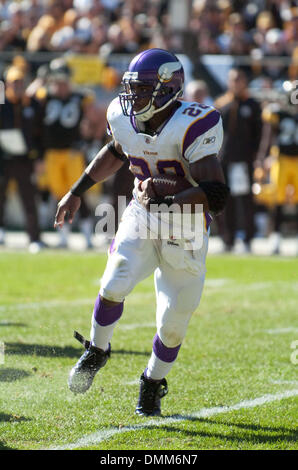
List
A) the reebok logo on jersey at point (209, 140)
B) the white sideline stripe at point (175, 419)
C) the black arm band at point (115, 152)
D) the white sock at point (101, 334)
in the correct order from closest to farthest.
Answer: the white sideline stripe at point (175, 419) → the reebok logo on jersey at point (209, 140) → the white sock at point (101, 334) → the black arm band at point (115, 152)

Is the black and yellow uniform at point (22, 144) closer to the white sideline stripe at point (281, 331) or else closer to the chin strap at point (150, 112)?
the white sideline stripe at point (281, 331)

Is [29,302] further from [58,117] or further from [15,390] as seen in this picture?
[58,117]

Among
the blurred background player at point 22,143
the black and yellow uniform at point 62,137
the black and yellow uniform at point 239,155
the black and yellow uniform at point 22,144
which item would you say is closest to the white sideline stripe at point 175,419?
the black and yellow uniform at point 239,155

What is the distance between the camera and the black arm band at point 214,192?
3645mm

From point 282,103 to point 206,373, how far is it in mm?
5532

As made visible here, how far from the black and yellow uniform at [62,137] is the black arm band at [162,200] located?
671 centimetres

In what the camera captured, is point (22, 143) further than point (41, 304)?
Yes

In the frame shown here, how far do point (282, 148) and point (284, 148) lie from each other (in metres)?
0.02

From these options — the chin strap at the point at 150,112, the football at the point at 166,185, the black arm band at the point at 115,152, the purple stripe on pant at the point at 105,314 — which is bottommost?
the purple stripe on pant at the point at 105,314

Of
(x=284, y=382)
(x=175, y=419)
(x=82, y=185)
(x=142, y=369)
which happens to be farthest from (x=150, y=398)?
(x=82, y=185)

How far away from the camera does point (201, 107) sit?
3857 millimetres

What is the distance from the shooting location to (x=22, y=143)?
10.2 metres

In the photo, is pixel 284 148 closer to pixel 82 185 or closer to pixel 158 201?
pixel 82 185
